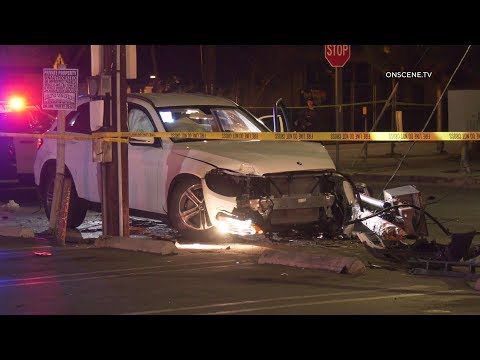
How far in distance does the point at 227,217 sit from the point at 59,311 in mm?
3751

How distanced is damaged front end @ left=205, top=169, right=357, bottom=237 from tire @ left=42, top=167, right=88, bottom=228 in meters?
2.80

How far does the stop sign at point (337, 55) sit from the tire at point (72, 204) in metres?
8.79

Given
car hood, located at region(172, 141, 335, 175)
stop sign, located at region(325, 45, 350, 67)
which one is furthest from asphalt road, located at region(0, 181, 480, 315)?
stop sign, located at region(325, 45, 350, 67)

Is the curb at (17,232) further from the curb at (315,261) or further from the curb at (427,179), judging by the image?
the curb at (427,179)

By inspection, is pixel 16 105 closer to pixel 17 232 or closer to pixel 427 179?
pixel 17 232

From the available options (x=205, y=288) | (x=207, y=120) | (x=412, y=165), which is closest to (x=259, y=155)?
(x=207, y=120)

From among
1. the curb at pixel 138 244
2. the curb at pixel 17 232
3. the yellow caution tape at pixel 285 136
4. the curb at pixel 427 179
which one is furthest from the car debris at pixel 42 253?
the curb at pixel 427 179

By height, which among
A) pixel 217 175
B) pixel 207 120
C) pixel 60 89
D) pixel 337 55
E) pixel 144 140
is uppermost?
pixel 337 55

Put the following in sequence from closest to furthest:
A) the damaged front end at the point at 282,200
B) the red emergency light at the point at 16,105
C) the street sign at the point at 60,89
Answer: the damaged front end at the point at 282,200, the street sign at the point at 60,89, the red emergency light at the point at 16,105

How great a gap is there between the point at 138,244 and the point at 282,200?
5.78ft

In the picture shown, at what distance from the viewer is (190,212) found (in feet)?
38.7

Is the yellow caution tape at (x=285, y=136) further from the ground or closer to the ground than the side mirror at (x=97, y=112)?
closer to the ground

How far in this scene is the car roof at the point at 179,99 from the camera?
12.7 meters

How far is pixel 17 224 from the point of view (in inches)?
559
